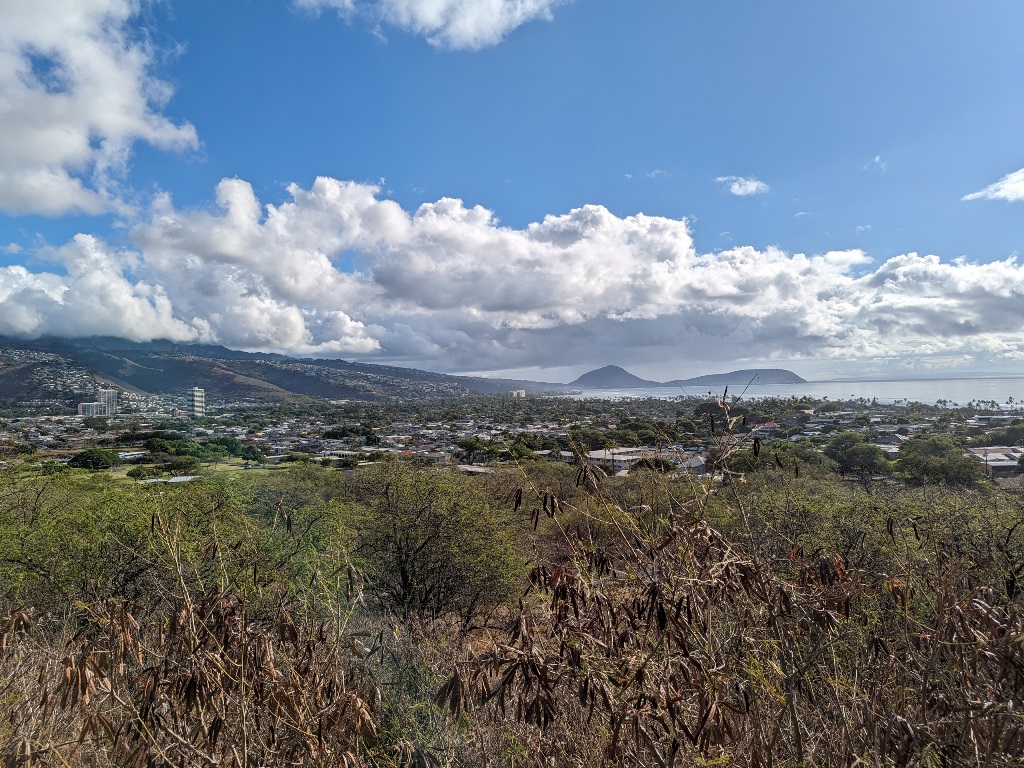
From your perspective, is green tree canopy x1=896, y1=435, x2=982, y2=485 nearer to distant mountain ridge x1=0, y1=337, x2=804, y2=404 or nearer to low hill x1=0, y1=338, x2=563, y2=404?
distant mountain ridge x1=0, y1=337, x2=804, y2=404

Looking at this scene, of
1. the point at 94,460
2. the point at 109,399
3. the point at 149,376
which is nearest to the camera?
the point at 94,460

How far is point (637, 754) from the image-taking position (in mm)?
1932

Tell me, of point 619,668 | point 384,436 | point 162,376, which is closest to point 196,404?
point 162,376

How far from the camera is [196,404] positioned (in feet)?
164

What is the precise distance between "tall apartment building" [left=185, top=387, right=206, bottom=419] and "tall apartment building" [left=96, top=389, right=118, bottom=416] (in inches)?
226

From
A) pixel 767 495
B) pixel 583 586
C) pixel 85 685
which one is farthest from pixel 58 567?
pixel 767 495

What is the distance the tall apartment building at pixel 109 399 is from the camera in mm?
45469

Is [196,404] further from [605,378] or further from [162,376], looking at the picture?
[605,378]

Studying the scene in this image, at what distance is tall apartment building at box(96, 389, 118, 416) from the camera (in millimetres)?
45469

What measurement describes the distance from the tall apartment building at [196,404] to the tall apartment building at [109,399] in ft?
18.8

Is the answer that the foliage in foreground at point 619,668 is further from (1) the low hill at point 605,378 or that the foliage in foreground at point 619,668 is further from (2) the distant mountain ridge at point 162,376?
(1) the low hill at point 605,378

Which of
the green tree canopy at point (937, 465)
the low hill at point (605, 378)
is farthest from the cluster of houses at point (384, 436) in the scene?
the low hill at point (605, 378)

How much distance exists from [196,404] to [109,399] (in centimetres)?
678

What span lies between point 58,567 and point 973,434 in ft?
155
